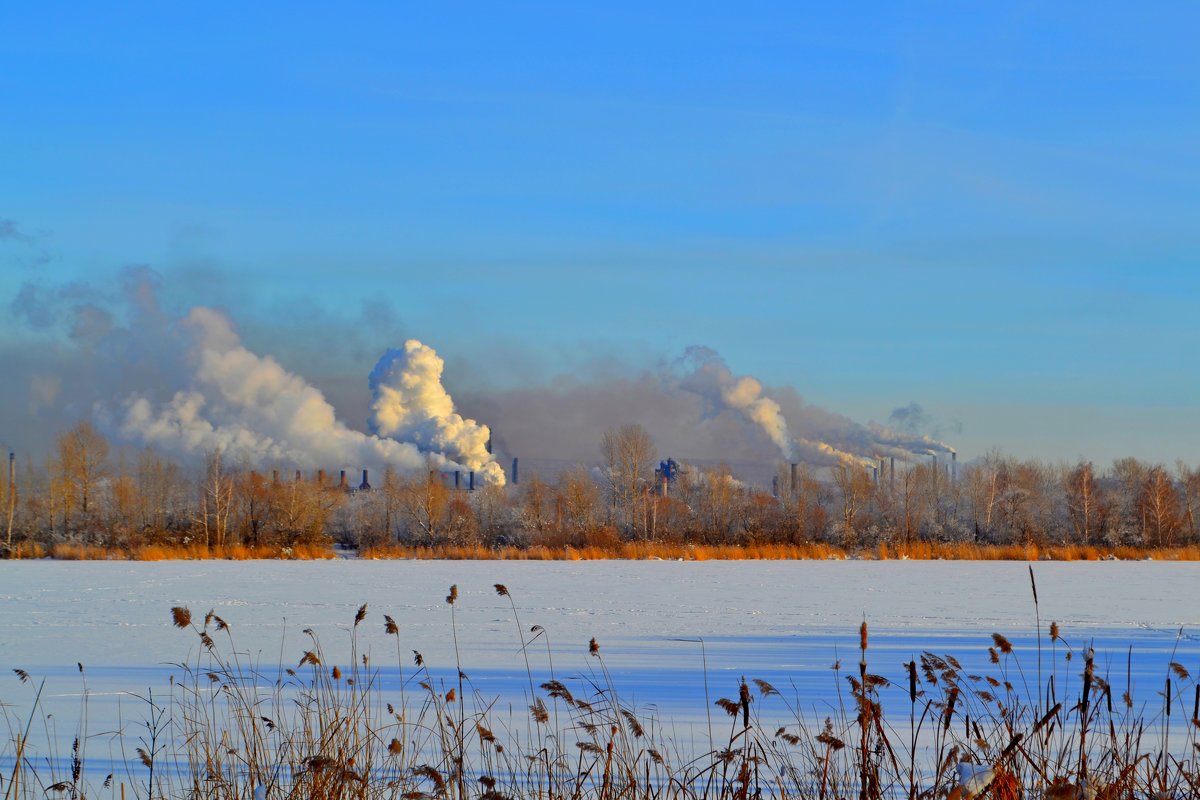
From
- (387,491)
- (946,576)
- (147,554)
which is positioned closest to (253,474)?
(387,491)

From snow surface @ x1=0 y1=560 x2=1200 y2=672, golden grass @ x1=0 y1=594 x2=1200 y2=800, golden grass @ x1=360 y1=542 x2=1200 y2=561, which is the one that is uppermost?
golden grass @ x1=0 y1=594 x2=1200 y2=800

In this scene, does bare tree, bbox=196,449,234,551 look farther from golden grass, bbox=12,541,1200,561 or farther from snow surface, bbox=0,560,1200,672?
snow surface, bbox=0,560,1200,672

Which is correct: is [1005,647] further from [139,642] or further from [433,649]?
[139,642]

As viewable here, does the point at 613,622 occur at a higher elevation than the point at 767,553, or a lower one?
higher

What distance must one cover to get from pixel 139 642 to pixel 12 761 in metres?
5.25

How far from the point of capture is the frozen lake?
8.14 metres

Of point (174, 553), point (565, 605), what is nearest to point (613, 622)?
point (565, 605)

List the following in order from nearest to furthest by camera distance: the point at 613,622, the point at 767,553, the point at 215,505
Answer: the point at 613,622 < the point at 767,553 < the point at 215,505

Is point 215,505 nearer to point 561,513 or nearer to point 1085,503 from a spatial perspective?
point 561,513

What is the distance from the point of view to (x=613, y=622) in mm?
12156

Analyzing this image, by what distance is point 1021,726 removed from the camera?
5227 mm

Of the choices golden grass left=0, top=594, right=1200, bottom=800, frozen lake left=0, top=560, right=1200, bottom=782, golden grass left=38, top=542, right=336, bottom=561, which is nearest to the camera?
golden grass left=0, top=594, right=1200, bottom=800

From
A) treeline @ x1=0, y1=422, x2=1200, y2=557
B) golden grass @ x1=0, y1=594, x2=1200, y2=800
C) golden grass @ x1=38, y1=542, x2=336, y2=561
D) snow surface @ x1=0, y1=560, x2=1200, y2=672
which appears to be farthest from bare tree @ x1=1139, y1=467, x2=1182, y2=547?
golden grass @ x1=0, y1=594, x2=1200, y2=800

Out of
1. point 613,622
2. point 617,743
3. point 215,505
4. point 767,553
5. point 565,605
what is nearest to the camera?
point 617,743
